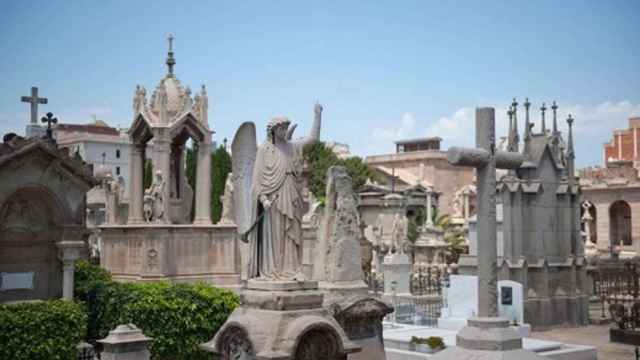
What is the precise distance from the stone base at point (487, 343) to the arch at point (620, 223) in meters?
49.2

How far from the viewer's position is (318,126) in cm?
1044

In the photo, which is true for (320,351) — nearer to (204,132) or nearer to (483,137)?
(483,137)

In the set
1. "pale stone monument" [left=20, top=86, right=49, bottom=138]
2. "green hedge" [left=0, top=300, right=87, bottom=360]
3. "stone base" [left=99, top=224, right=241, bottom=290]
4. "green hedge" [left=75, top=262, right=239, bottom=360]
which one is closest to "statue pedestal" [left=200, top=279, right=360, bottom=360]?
"green hedge" [left=0, top=300, right=87, bottom=360]

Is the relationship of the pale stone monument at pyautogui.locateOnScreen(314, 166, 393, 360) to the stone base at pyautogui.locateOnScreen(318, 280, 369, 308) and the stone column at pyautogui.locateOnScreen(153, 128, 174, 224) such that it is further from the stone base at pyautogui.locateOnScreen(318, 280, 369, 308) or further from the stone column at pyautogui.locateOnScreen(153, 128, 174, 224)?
the stone column at pyautogui.locateOnScreen(153, 128, 174, 224)

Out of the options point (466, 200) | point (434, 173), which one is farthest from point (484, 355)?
point (434, 173)

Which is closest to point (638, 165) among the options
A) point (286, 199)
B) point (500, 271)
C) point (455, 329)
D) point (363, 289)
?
point (500, 271)

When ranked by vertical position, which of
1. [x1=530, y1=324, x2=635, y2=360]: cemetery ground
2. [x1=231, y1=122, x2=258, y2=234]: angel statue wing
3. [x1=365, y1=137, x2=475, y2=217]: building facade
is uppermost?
[x1=365, y1=137, x2=475, y2=217]: building facade

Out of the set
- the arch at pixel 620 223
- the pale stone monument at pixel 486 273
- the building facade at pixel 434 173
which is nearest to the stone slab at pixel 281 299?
the pale stone monument at pixel 486 273

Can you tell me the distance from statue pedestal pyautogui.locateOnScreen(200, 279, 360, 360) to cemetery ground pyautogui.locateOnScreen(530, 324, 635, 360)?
30.3 ft

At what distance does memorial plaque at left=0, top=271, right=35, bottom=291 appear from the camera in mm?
13695

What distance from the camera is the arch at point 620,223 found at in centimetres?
5506

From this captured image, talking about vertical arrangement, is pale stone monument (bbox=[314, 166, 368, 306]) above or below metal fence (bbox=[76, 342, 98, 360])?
above

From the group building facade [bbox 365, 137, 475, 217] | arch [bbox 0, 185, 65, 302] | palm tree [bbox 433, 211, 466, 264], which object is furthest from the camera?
building facade [bbox 365, 137, 475, 217]

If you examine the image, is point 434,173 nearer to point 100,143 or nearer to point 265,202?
point 100,143
